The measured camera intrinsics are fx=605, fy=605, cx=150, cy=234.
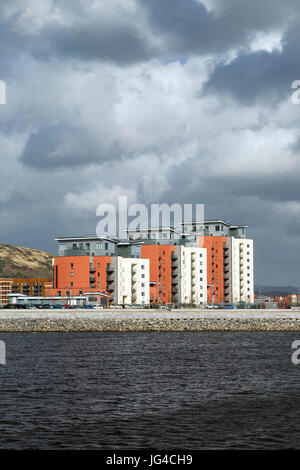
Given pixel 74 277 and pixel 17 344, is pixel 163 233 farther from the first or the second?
pixel 17 344

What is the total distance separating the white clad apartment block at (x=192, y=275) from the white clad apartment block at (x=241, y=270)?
11100 millimetres

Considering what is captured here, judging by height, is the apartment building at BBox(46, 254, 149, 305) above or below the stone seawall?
above

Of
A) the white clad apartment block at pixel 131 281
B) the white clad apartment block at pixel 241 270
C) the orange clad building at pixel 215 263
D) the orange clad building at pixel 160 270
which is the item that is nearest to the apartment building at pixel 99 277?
the white clad apartment block at pixel 131 281

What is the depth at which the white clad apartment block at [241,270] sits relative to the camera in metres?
190

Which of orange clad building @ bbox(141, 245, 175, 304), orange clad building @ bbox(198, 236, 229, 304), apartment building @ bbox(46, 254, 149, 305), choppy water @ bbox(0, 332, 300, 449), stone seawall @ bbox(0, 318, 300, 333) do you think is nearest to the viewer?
choppy water @ bbox(0, 332, 300, 449)

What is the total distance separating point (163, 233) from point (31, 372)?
139978 mm

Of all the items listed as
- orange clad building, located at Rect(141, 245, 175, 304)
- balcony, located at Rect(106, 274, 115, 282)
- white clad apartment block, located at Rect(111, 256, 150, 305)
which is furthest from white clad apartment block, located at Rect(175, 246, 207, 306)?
balcony, located at Rect(106, 274, 115, 282)

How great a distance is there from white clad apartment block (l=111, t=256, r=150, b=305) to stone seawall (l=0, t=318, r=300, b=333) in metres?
65.2

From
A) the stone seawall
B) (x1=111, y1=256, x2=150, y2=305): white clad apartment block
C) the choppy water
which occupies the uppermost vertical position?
(x1=111, y1=256, x2=150, y2=305): white clad apartment block

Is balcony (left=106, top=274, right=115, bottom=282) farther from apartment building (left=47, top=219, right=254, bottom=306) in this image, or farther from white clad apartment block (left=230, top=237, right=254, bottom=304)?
white clad apartment block (left=230, top=237, right=254, bottom=304)

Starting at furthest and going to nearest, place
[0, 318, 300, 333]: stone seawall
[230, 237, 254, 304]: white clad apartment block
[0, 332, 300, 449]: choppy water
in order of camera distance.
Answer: [230, 237, 254, 304]: white clad apartment block
[0, 318, 300, 333]: stone seawall
[0, 332, 300, 449]: choppy water

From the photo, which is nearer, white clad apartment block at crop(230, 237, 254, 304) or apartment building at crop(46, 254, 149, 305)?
apartment building at crop(46, 254, 149, 305)

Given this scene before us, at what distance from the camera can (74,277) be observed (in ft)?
513

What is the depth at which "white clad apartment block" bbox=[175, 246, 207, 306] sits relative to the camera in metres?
176
